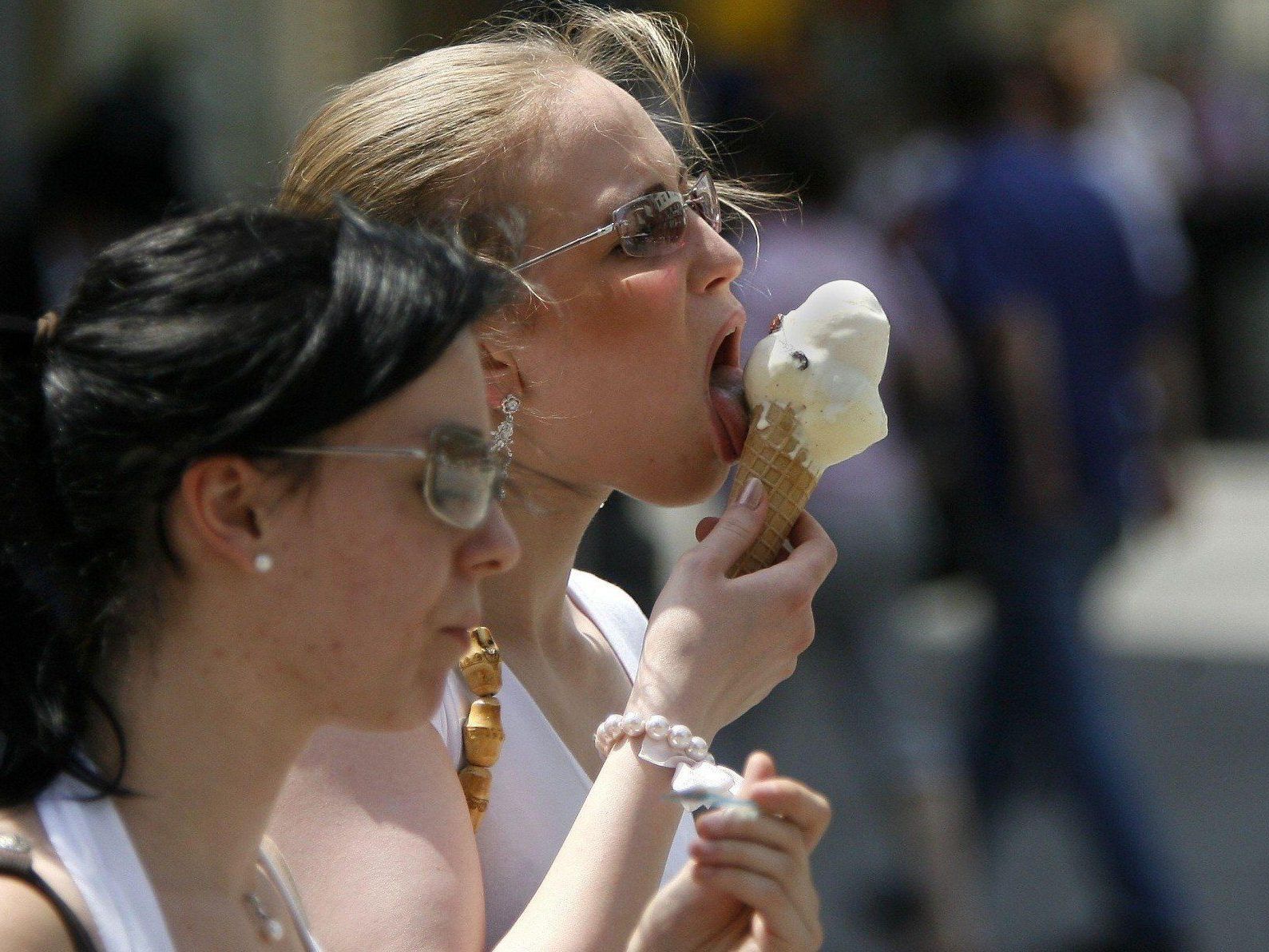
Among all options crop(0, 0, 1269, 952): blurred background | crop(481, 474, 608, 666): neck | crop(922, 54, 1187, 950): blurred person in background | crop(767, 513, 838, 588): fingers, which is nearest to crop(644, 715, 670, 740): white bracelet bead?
crop(767, 513, 838, 588): fingers

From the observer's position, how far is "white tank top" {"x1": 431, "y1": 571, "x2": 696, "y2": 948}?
190 cm

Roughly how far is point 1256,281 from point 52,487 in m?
11.8

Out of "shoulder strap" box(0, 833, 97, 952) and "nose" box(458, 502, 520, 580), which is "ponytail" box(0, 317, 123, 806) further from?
"nose" box(458, 502, 520, 580)

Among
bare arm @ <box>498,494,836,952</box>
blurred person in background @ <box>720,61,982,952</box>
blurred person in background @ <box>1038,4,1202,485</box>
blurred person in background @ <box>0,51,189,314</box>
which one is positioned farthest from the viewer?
blurred person in background @ <box>0,51,189,314</box>

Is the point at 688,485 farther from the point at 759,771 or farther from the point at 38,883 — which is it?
the point at 38,883

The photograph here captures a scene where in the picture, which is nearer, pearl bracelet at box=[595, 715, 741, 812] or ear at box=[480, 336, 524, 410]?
pearl bracelet at box=[595, 715, 741, 812]

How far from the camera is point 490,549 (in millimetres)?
1544

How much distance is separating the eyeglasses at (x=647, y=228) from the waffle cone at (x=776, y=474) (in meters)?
0.24

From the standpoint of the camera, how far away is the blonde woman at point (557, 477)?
175 centimetres

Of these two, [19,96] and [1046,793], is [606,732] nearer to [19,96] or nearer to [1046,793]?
[1046,793]

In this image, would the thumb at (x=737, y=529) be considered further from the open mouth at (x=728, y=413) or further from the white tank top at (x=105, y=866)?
the white tank top at (x=105, y=866)

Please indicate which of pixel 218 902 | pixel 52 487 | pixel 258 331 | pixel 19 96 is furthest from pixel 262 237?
pixel 19 96

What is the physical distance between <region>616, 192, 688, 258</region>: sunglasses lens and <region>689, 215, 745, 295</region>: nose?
3cm

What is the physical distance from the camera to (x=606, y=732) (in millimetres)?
1773
